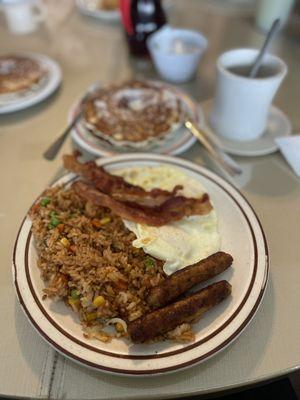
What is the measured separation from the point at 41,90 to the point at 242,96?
1020mm

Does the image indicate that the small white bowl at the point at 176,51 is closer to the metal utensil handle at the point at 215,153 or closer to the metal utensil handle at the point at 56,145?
the metal utensil handle at the point at 215,153

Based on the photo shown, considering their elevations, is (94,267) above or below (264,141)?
below

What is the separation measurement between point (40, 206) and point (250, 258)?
68cm

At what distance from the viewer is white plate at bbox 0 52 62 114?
1.72 metres

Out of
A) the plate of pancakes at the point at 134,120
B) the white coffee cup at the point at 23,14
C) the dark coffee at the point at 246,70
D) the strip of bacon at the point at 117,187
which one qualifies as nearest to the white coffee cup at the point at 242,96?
the dark coffee at the point at 246,70

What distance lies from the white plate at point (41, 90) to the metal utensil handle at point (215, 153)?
0.76 m

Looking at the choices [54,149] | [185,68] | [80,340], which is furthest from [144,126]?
[80,340]

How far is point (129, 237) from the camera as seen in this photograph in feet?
3.65

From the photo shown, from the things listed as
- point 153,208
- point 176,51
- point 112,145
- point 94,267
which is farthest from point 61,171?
point 176,51

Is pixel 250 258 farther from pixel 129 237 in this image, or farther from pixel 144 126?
pixel 144 126

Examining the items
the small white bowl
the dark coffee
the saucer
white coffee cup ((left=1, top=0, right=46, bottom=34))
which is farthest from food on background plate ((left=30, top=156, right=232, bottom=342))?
white coffee cup ((left=1, top=0, right=46, bottom=34))

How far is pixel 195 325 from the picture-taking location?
0.93 meters

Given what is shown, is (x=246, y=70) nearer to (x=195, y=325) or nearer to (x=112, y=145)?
(x=112, y=145)

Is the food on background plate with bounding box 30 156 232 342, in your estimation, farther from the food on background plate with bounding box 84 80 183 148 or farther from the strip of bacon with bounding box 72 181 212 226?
the food on background plate with bounding box 84 80 183 148
